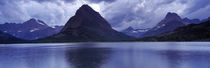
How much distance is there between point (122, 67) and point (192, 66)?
15.3m

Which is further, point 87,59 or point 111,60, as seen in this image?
point 87,59

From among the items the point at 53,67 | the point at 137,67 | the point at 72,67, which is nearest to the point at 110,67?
the point at 137,67

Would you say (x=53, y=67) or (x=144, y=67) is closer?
(x=144, y=67)

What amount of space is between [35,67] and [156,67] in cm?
2627

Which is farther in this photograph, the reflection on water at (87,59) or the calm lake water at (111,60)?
the reflection on water at (87,59)

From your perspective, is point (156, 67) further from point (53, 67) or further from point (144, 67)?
point (53, 67)

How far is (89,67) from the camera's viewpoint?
39.2 metres

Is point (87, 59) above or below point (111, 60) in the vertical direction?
above

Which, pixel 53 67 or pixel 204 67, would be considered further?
pixel 53 67

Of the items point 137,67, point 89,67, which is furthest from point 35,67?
point 137,67

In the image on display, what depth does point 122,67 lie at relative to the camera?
38.5 m

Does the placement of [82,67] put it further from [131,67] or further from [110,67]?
[131,67]

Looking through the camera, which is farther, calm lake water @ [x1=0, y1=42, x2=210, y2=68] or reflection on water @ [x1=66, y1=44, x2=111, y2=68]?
reflection on water @ [x1=66, y1=44, x2=111, y2=68]

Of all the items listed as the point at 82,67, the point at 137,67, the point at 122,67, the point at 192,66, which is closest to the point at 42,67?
the point at 82,67
